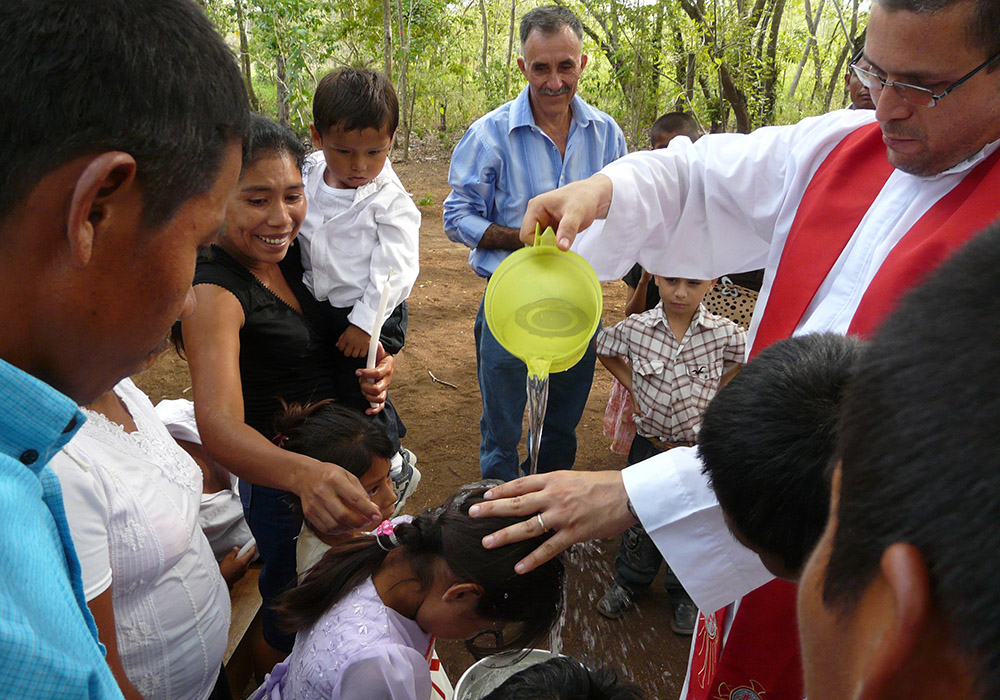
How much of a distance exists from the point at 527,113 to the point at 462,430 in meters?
2.19

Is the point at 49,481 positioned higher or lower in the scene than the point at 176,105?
lower

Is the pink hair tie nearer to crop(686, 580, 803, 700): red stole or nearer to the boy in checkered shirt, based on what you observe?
crop(686, 580, 803, 700): red stole

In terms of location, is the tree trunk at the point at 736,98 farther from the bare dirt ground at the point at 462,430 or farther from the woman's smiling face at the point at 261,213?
the woman's smiling face at the point at 261,213

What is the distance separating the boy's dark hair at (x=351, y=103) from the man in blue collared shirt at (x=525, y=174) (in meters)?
0.98

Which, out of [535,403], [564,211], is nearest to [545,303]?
[564,211]

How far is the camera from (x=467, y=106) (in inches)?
594

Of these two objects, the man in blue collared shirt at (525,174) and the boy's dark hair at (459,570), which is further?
the man in blue collared shirt at (525,174)

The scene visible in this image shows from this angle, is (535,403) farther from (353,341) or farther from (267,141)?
(267,141)

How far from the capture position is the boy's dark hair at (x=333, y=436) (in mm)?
2383

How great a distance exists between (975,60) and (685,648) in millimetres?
2581

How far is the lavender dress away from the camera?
1728 mm

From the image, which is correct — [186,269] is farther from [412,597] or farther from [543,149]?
[543,149]

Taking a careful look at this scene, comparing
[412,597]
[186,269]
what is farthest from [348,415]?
[186,269]

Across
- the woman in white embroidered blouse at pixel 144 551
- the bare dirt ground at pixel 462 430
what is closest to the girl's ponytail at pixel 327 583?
the woman in white embroidered blouse at pixel 144 551
